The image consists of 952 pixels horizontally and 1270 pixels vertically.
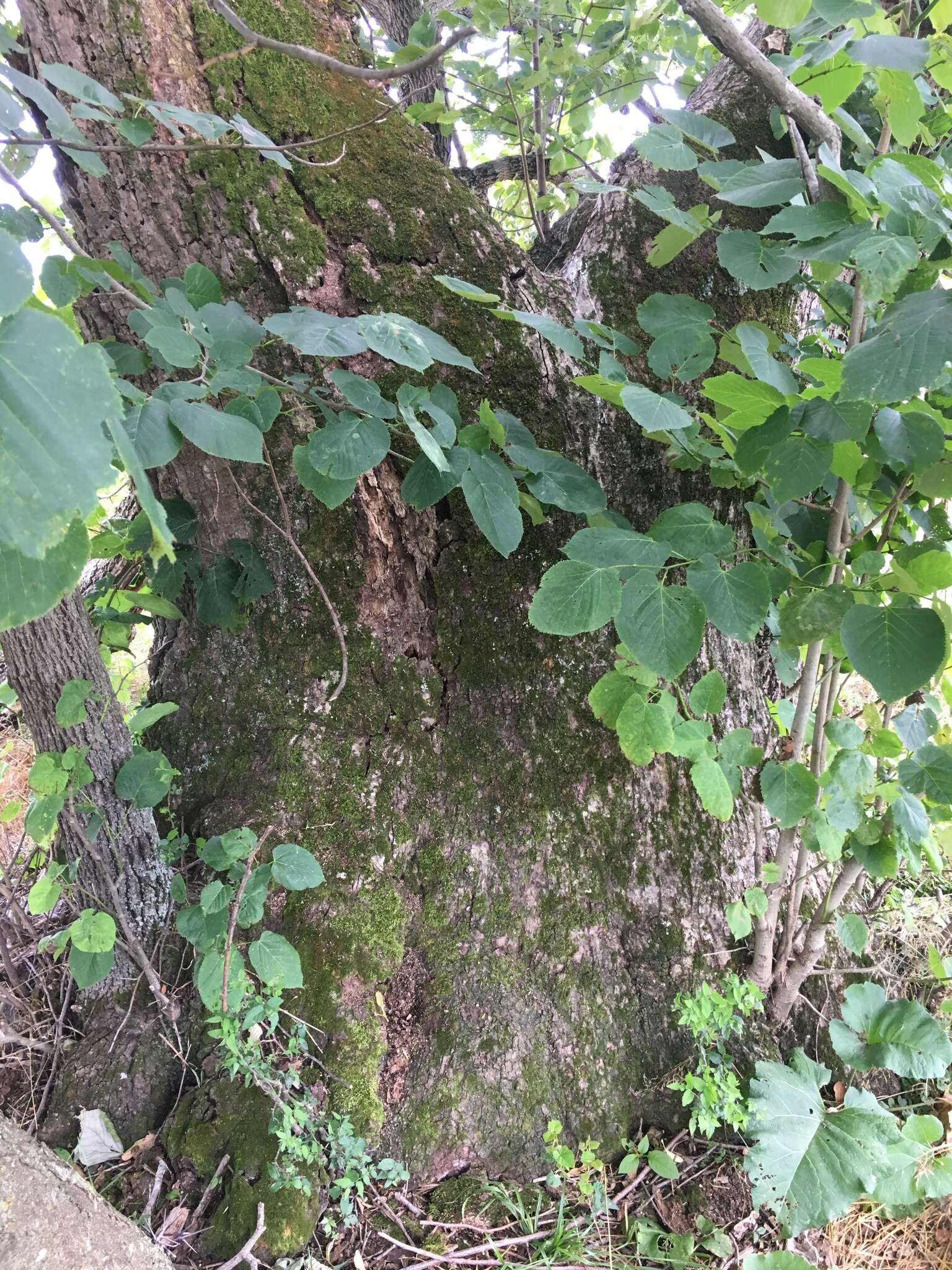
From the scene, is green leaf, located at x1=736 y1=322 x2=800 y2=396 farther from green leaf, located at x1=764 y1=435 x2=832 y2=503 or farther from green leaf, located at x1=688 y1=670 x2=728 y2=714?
green leaf, located at x1=688 y1=670 x2=728 y2=714

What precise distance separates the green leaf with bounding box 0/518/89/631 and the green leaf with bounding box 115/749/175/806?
0.90 m

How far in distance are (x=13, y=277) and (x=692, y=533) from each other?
3.21 feet

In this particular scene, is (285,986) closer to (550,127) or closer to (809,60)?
(809,60)

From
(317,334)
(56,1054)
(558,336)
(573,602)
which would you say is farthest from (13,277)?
(56,1054)

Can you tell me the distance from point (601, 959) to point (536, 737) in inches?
20.3

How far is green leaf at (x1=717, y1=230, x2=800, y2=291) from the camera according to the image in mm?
1085

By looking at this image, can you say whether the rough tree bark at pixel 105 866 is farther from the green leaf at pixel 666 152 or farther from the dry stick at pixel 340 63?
the green leaf at pixel 666 152

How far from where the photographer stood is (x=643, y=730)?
1.16 metres

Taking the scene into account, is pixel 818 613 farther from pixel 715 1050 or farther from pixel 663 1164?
pixel 663 1164

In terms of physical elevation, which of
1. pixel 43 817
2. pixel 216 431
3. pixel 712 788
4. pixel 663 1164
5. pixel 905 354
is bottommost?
pixel 663 1164

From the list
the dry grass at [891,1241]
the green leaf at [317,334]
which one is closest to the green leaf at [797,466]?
the green leaf at [317,334]

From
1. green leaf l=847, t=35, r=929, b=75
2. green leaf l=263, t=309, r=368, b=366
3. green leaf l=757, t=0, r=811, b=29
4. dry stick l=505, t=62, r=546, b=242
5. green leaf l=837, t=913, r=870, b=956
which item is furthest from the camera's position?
dry stick l=505, t=62, r=546, b=242

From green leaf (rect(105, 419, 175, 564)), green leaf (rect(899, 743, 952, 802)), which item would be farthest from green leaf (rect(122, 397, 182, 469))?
green leaf (rect(899, 743, 952, 802))

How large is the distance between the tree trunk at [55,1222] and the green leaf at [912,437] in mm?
1624
